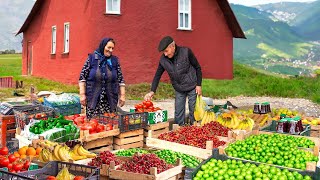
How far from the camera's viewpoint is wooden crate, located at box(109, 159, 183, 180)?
19.0 feet

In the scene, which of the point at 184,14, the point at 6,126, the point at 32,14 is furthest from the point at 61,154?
the point at 32,14

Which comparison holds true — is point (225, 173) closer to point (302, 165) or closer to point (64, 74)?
point (302, 165)

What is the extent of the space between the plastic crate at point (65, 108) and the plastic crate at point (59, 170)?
4332 mm

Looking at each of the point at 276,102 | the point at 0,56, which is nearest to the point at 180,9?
the point at 276,102

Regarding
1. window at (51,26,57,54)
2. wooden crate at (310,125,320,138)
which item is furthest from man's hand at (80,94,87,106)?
window at (51,26,57,54)

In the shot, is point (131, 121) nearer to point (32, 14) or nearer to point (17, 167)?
point (17, 167)

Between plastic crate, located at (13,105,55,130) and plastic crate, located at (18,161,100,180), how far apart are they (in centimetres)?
336

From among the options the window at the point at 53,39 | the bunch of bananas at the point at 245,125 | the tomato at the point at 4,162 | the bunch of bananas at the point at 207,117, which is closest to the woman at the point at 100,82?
the bunch of bananas at the point at 207,117

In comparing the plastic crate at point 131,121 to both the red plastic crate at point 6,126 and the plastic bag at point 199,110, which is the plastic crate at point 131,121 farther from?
the red plastic crate at point 6,126

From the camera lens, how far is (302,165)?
Result: 614 cm

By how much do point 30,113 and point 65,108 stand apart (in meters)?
1.11

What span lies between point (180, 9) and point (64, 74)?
764cm

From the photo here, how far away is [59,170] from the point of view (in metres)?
5.53

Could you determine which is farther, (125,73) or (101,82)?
(125,73)
